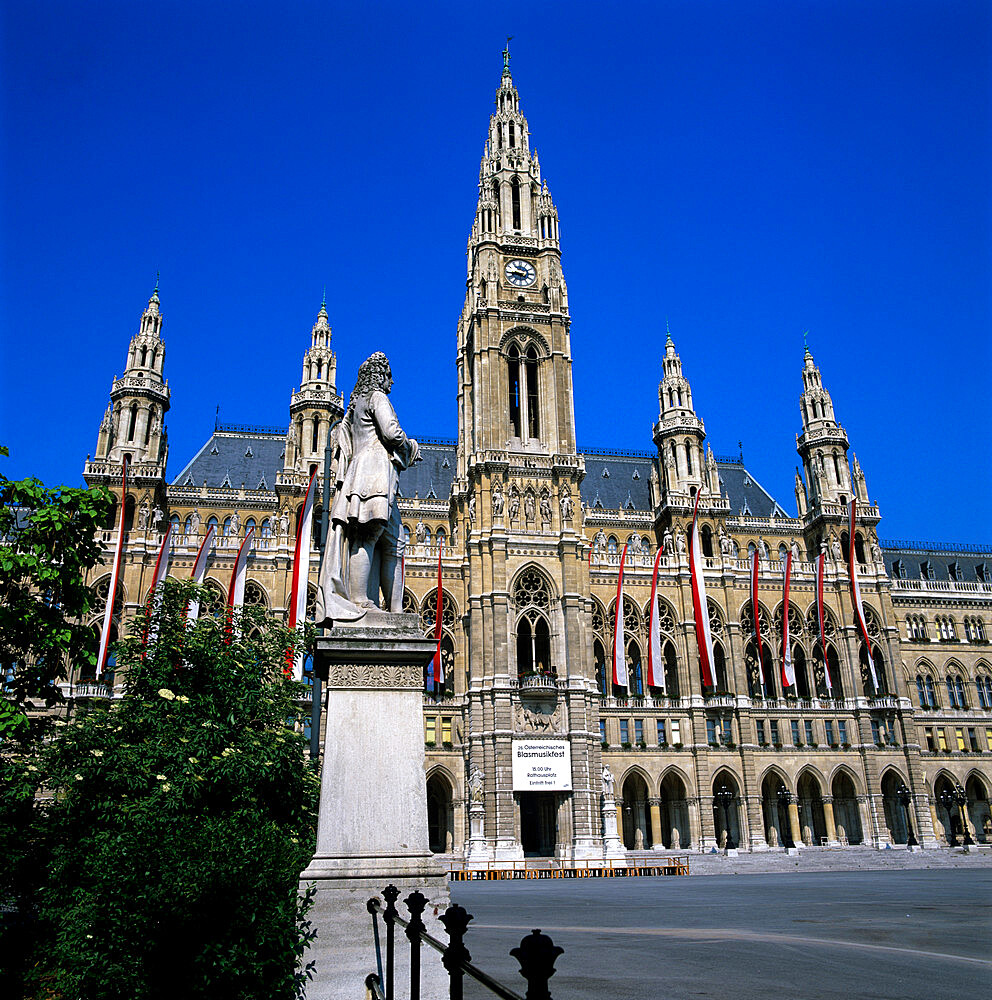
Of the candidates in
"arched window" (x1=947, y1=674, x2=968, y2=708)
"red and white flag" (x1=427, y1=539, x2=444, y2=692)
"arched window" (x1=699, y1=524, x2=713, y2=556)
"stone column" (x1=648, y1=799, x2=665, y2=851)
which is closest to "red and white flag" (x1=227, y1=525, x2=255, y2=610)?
"red and white flag" (x1=427, y1=539, x2=444, y2=692)

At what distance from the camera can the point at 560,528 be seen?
176 ft

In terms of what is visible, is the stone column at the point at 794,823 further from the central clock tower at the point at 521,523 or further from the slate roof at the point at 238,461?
the slate roof at the point at 238,461

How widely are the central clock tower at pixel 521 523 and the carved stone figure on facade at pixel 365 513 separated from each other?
130 feet

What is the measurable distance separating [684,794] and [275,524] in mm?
31605

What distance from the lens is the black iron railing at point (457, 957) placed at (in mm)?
3268

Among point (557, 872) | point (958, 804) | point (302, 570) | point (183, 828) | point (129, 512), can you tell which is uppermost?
point (129, 512)

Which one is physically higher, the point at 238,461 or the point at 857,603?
the point at 238,461

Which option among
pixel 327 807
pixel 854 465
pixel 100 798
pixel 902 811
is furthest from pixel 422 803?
pixel 854 465

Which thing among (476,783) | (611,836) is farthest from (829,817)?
(476,783)

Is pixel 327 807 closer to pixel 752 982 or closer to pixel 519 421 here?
pixel 752 982

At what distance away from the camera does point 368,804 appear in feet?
26.8

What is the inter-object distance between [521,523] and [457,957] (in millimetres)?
48716

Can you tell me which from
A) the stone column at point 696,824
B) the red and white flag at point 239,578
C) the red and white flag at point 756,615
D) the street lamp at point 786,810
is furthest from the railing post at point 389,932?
the street lamp at point 786,810

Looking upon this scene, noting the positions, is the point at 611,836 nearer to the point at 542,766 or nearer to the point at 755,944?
the point at 542,766
